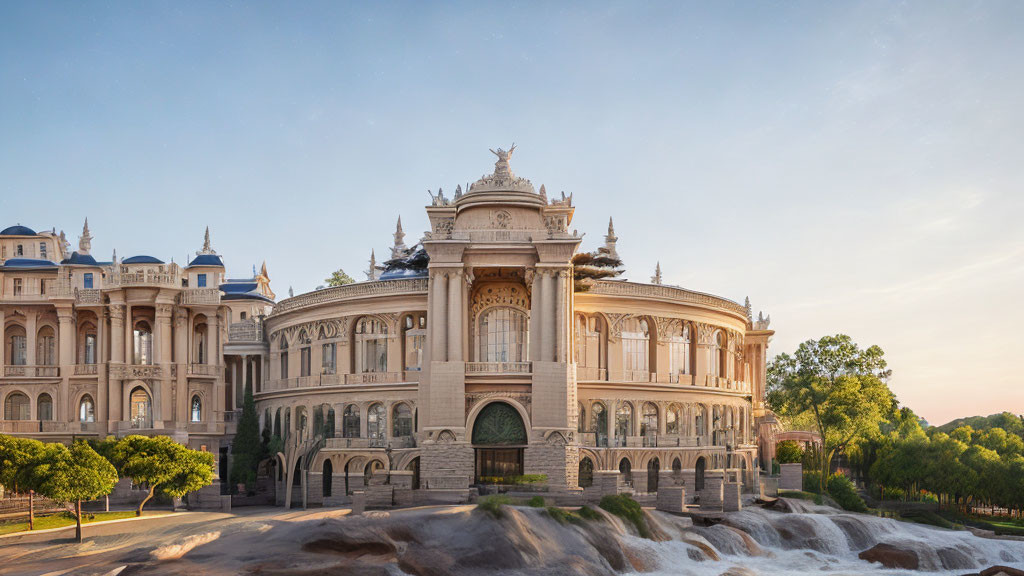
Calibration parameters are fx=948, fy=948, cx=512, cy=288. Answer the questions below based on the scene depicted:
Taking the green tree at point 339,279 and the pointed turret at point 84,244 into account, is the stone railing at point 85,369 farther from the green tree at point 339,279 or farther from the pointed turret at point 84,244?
the green tree at point 339,279

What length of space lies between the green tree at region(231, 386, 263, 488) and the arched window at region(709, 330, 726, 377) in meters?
31.0

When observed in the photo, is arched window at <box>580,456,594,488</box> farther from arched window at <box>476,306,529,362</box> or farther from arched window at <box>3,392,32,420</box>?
arched window at <box>3,392,32,420</box>

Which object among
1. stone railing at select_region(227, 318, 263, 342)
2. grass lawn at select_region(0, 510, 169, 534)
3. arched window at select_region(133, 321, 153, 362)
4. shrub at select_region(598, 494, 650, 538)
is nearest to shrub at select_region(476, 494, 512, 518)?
shrub at select_region(598, 494, 650, 538)

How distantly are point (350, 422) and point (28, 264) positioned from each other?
2449 cm

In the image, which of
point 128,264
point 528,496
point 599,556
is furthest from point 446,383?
point 128,264

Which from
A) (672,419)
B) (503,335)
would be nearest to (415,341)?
(503,335)

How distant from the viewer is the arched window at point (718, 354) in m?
65.0

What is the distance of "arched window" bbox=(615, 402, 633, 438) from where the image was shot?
5988 centimetres

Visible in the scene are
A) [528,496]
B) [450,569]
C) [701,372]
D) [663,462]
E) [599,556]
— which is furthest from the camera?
[701,372]

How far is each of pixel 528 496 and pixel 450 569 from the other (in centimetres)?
1105

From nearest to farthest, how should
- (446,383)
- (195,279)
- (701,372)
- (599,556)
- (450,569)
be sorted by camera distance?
1. (450,569)
2. (599,556)
3. (446,383)
4. (701,372)
5. (195,279)

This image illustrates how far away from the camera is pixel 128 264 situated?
6131 cm

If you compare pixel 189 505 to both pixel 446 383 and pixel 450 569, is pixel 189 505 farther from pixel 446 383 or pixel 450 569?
pixel 450 569

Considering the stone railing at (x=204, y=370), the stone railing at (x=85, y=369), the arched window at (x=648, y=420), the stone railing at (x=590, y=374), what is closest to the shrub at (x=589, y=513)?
the stone railing at (x=590, y=374)
